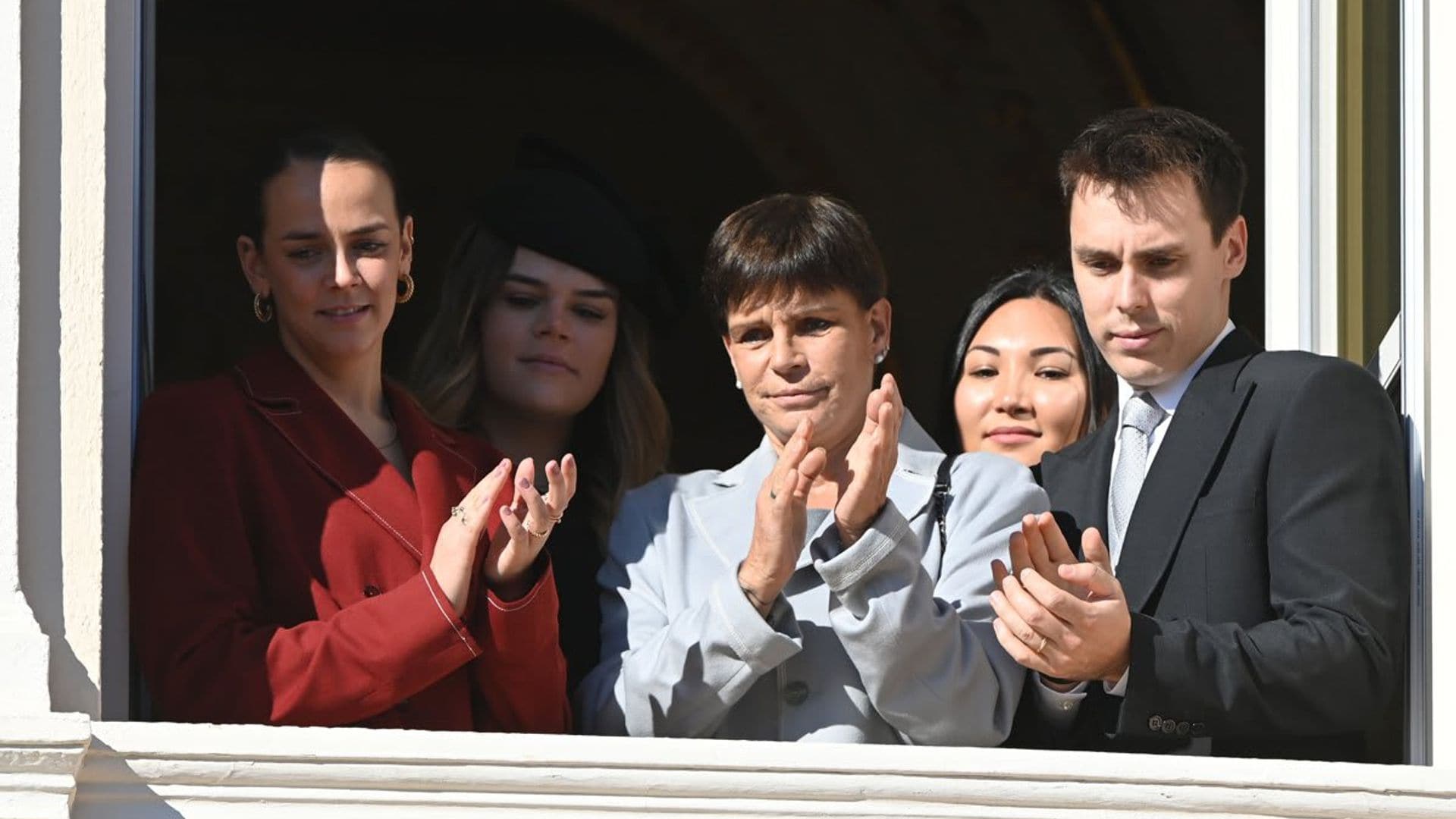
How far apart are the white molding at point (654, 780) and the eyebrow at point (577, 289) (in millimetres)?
1304

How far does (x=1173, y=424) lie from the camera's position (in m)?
4.63

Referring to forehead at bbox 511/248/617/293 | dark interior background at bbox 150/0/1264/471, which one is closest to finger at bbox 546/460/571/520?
forehead at bbox 511/248/617/293

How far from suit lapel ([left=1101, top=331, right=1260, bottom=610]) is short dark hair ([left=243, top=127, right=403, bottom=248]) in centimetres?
127

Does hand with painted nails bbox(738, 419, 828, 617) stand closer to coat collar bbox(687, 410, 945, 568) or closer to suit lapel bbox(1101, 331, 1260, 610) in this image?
coat collar bbox(687, 410, 945, 568)

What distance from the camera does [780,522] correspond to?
4.29 m

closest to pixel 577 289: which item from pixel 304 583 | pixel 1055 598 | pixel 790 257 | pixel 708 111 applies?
pixel 790 257

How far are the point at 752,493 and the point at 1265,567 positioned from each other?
820 mm

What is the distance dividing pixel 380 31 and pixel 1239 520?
238 inches

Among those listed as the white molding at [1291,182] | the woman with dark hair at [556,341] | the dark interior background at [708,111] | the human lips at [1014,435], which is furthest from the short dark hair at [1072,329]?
the dark interior background at [708,111]

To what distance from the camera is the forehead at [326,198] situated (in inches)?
185

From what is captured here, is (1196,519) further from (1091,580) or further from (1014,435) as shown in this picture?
(1014,435)

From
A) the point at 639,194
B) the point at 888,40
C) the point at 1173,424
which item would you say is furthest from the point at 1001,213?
the point at 1173,424

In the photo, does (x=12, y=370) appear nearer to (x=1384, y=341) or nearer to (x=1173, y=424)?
(x=1173, y=424)

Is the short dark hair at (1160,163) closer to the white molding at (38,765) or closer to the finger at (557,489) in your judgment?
the finger at (557,489)
